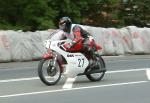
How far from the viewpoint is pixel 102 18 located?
30.2 meters

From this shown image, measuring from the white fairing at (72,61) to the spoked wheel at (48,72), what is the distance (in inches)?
9.2

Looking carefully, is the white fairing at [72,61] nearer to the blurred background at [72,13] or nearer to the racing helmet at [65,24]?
the racing helmet at [65,24]

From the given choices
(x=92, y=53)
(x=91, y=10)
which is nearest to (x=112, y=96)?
(x=92, y=53)

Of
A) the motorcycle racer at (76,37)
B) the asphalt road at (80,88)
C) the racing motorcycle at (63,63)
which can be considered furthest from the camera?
the motorcycle racer at (76,37)

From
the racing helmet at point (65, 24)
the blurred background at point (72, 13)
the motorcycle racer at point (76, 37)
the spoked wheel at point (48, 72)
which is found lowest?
the blurred background at point (72, 13)

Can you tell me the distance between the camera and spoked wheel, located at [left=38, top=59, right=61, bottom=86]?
45.2 feet

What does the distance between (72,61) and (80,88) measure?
94 centimetres

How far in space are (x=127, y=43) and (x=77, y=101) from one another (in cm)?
1286

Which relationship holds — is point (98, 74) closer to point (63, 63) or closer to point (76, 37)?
point (63, 63)

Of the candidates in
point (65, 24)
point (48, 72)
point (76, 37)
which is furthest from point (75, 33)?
point (48, 72)

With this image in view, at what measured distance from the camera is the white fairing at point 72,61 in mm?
13938

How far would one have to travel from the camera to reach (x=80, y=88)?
13.6 m

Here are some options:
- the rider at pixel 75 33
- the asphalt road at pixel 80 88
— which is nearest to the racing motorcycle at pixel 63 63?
the rider at pixel 75 33

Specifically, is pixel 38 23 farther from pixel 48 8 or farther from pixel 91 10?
pixel 91 10
